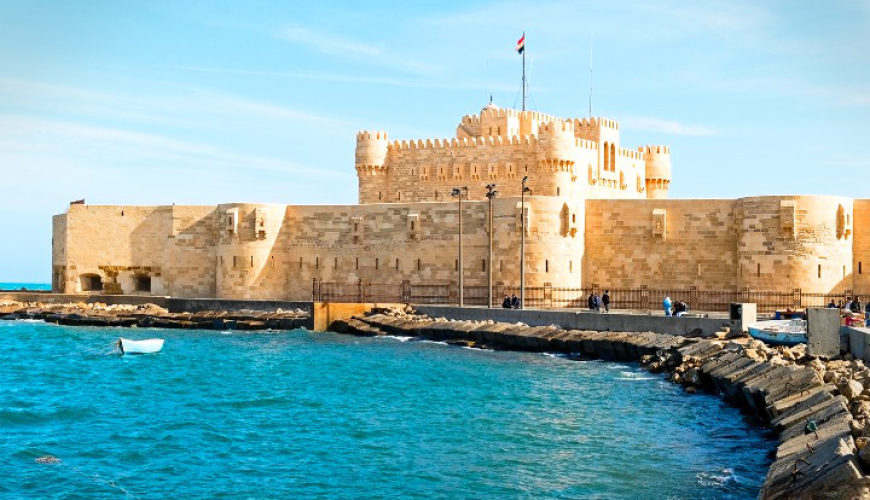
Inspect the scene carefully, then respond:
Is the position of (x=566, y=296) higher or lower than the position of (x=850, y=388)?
higher

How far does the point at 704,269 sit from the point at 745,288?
1733mm

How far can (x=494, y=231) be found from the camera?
3744cm

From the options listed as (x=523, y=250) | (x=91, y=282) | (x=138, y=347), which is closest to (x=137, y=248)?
(x=91, y=282)

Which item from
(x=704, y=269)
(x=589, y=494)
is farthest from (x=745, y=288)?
(x=589, y=494)

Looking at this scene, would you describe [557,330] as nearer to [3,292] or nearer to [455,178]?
[455,178]

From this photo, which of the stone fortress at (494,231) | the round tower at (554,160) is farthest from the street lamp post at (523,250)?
the round tower at (554,160)

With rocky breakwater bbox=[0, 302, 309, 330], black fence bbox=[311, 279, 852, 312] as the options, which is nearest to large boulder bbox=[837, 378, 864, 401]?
black fence bbox=[311, 279, 852, 312]

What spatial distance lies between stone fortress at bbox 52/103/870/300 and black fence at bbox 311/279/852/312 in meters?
0.29

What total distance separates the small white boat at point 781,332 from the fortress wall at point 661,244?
323 inches

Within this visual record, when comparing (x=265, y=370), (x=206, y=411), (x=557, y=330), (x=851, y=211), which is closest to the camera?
(x=206, y=411)

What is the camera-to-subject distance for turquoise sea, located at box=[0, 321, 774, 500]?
14.9 m

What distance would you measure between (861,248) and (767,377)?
17721mm

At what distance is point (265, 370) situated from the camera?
27.7 metres

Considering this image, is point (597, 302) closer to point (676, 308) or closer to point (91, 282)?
point (676, 308)
